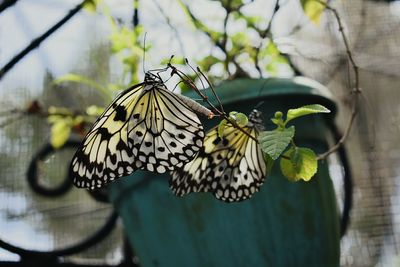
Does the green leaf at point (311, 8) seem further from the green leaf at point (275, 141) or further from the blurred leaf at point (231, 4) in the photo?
the green leaf at point (275, 141)

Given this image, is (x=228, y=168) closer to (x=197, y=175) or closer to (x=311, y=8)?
(x=197, y=175)

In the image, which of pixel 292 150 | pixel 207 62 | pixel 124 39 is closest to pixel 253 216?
pixel 292 150

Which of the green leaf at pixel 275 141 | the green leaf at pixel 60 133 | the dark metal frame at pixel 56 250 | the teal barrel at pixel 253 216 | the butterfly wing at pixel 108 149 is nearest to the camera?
the green leaf at pixel 275 141

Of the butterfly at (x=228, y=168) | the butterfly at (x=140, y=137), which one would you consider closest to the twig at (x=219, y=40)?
the butterfly at (x=228, y=168)

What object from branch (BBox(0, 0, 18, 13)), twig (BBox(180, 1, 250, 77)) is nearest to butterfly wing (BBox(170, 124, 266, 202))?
twig (BBox(180, 1, 250, 77))

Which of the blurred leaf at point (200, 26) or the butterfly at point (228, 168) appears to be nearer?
the butterfly at point (228, 168)

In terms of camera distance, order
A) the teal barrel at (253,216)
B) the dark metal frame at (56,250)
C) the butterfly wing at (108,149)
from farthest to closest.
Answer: the dark metal frame at (56,250)
the teal barrel at (253,216)
the butterfly wing at (108,149)

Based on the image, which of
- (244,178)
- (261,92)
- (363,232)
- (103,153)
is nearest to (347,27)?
(363,232)
